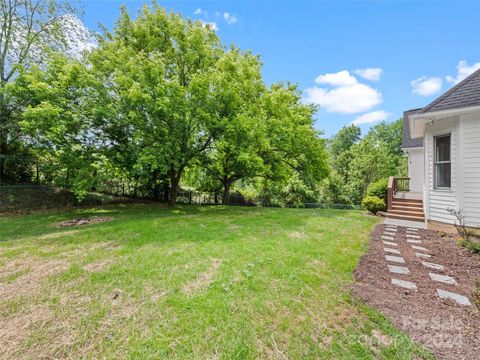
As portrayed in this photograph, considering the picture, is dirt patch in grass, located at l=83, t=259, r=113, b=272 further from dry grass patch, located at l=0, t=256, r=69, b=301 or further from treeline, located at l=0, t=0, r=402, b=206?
treeline, located at l=0, t=0, r=402, b=206

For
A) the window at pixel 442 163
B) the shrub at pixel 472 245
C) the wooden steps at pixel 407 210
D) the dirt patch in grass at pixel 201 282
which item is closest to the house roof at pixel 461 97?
the window at pixel 442 163

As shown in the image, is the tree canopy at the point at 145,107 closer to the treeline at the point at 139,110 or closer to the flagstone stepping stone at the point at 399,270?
the treeline at the point at 139,110

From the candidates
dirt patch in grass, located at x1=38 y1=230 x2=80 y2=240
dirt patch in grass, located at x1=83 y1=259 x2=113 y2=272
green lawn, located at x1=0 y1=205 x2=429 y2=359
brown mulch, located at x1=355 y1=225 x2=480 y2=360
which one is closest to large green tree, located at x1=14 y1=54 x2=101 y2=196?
dirt patch in grass, located at x1=38 y1=230 x2=80 y2=240

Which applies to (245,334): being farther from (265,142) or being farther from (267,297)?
(265,142)

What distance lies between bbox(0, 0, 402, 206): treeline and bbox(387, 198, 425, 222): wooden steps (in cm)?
490

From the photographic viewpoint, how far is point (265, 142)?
31.8 ft

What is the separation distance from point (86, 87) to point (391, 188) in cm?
1364

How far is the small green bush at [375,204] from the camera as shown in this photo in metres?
10.1

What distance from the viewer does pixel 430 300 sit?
313cm

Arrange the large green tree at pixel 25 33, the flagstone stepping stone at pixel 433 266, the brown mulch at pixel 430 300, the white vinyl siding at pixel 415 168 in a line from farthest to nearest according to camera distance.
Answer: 1. the white vinyl siding at pixel 415 168
2. the large green tree at pixel 25 33
3. the flagstone stepping stone at pixel 433 266
4. the brown mulch at pixel 430 300

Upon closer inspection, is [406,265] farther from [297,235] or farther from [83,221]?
[83,221]

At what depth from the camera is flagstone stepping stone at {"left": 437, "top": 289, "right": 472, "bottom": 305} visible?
310cm

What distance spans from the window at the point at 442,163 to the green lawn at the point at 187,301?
4.12 metres

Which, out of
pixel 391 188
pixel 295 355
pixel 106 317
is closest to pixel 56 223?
pixel 106 317
